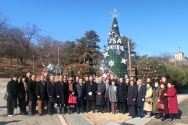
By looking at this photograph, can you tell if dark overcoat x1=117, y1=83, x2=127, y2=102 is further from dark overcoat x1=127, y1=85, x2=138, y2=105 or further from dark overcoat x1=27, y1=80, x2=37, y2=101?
dark overcoat x1=27, y1=80, x2=37, y2=101

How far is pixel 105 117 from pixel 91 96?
53.1 inches

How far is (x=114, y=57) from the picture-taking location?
48.2ft

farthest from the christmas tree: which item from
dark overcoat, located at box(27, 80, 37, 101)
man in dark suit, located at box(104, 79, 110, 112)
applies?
dark overcoat, located at box(27, 80, 37, 101)


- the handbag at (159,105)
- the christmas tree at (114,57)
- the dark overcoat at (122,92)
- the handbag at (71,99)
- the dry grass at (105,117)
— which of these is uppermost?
the christmas tree at (114,57)

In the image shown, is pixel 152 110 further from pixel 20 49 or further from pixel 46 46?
pixel 46 46

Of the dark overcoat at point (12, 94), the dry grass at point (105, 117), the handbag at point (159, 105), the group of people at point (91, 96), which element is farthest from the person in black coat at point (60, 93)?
the handbag at point (159, 105)

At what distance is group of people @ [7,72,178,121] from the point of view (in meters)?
8.87

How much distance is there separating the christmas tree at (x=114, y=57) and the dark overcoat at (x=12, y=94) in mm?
6991

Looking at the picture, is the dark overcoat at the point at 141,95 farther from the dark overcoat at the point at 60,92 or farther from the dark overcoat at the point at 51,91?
the dark overcoat at the point at 51,91

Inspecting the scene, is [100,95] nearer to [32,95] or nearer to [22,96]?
[32,95]

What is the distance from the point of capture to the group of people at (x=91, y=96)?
29.1 feet

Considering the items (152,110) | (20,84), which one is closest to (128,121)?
(152,110)

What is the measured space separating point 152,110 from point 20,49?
4072cm

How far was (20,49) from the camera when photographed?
148 ft
